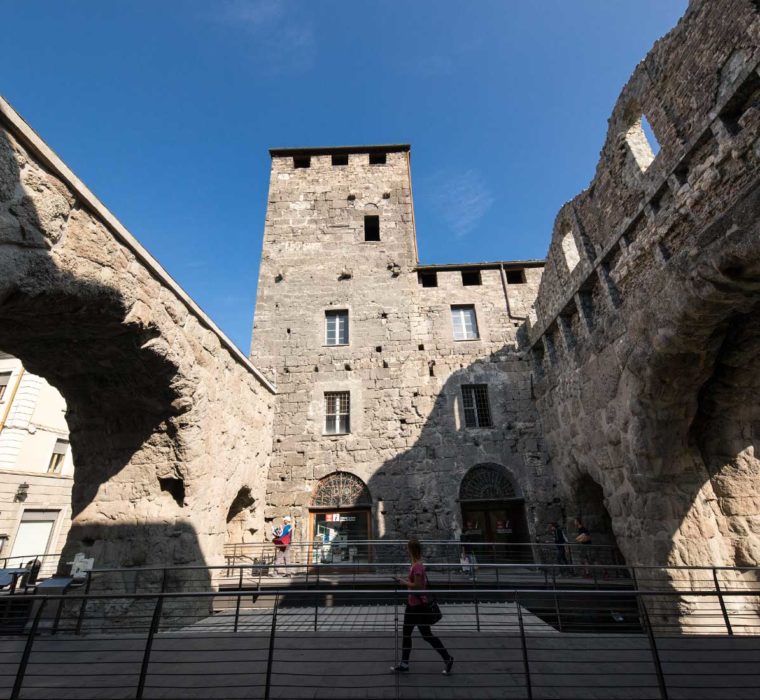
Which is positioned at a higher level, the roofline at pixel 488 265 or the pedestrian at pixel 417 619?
the roofline at pixel 488 265

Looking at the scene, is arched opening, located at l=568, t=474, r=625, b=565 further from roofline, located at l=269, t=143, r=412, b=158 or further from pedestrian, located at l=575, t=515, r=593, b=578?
roofline, located at l=269, t=143, r=412, b=158

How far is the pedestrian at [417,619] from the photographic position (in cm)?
375

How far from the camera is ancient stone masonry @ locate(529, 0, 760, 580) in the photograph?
16.5 ft

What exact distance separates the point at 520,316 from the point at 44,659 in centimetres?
1293

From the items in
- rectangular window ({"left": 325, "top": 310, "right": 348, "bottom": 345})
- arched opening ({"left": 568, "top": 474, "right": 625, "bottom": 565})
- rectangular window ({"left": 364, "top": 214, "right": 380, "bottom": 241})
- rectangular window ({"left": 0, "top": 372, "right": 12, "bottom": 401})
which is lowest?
arched opening ({"left": 568, "top": 474, "right": 625, "bottom": 565})

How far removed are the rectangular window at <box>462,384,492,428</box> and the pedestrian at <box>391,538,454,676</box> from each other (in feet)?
25.2

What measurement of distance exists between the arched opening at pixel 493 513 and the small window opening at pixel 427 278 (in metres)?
6.50

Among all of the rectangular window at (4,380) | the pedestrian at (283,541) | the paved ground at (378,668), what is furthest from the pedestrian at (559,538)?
the rectangular window at (4,380)

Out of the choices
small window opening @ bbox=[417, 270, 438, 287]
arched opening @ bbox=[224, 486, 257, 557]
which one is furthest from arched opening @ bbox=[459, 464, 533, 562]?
small window opening @ bbox=[417, 270, 438, 287]

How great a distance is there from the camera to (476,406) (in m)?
11.8

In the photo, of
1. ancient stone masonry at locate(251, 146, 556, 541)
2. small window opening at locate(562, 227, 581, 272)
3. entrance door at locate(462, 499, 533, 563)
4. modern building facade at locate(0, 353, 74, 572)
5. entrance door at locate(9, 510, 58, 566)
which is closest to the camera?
small window opening at locate(562, 227, 581, 272)

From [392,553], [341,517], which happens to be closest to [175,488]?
[341,517]

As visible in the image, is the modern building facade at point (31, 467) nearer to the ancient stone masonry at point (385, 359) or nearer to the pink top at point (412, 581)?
the ancient stone masonry at point (385, 359)

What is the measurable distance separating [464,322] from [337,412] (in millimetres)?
5235
